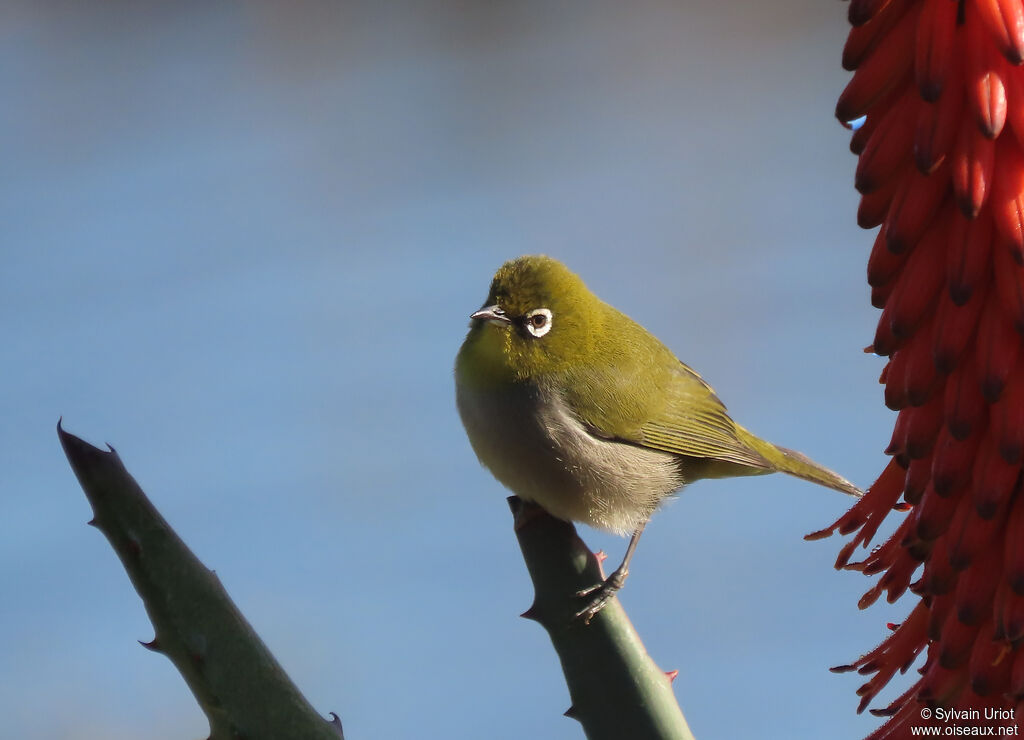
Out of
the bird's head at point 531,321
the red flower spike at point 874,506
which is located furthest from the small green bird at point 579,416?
the red flower spike at point 874,506

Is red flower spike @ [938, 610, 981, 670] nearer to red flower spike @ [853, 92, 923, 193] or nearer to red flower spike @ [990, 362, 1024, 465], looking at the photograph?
red flower spike @ [990, 362, 1024, 465]

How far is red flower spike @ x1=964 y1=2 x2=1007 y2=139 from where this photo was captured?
152 centimetres

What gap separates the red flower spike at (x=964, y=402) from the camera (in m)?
1.60

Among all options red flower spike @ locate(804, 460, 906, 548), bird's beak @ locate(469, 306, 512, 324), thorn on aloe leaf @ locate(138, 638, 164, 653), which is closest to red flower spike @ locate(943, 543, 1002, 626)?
red flower spike @ locate(804, 460, 906, 548)

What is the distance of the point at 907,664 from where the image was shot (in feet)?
6.20

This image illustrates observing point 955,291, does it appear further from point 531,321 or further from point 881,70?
point 531,321

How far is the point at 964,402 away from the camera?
1.62 m

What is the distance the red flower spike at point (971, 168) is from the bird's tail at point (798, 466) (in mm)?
3236

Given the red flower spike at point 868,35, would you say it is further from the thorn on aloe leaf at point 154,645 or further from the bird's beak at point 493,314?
the bird's beak at point 493,314

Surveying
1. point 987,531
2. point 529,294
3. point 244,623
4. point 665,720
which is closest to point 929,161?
point 987,531

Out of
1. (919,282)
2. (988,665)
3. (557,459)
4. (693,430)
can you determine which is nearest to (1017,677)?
(988,665)

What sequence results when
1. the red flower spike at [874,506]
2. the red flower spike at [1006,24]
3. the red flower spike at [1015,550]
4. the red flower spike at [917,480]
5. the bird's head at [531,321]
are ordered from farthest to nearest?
the bird's head at [531,321] < the red flower spike at [874,506] < the red flower spike at [917,480] < the red flower spike at [1015,550] < the red flower spike at [1006,24]

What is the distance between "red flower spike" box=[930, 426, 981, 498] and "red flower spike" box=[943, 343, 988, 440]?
0.02 metres

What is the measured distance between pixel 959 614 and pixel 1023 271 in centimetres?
46
